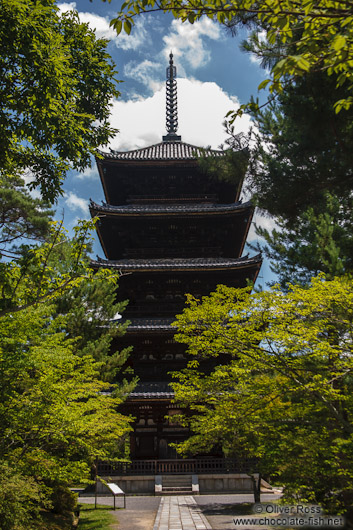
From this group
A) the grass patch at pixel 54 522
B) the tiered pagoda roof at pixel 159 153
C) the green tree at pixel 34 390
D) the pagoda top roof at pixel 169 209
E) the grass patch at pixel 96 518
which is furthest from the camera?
the tiered pagoda roof at pixel 159 153

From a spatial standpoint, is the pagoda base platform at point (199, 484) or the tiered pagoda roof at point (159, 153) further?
the tiered pagoda roof at point (159, 153)

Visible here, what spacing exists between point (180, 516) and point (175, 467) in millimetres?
7200

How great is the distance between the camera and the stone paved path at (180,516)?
10227mm

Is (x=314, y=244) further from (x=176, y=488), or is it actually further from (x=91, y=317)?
(x=176, y=488)

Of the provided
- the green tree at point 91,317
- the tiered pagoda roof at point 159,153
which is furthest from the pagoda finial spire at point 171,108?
the green tree at point 91,317

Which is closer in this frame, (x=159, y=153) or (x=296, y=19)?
(x=296, y=19)

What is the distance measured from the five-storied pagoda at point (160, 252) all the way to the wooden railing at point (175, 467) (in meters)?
0.09

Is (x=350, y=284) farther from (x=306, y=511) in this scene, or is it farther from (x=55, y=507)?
(x=55, y=507)

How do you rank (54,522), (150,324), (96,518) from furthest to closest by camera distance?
(150,324) → (96,518) → (54,522)

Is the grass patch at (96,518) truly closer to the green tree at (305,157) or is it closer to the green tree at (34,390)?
the green tree at (34,390)

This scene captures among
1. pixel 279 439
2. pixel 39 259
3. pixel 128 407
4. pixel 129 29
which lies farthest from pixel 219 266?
pixel 129 29

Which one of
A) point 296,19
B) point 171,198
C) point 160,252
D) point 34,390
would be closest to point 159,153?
point 171,198

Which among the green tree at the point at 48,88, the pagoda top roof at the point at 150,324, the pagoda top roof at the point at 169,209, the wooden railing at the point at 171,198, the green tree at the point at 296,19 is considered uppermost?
the wooden railing at the point at 171,198

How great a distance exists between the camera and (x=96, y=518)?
481 inches
